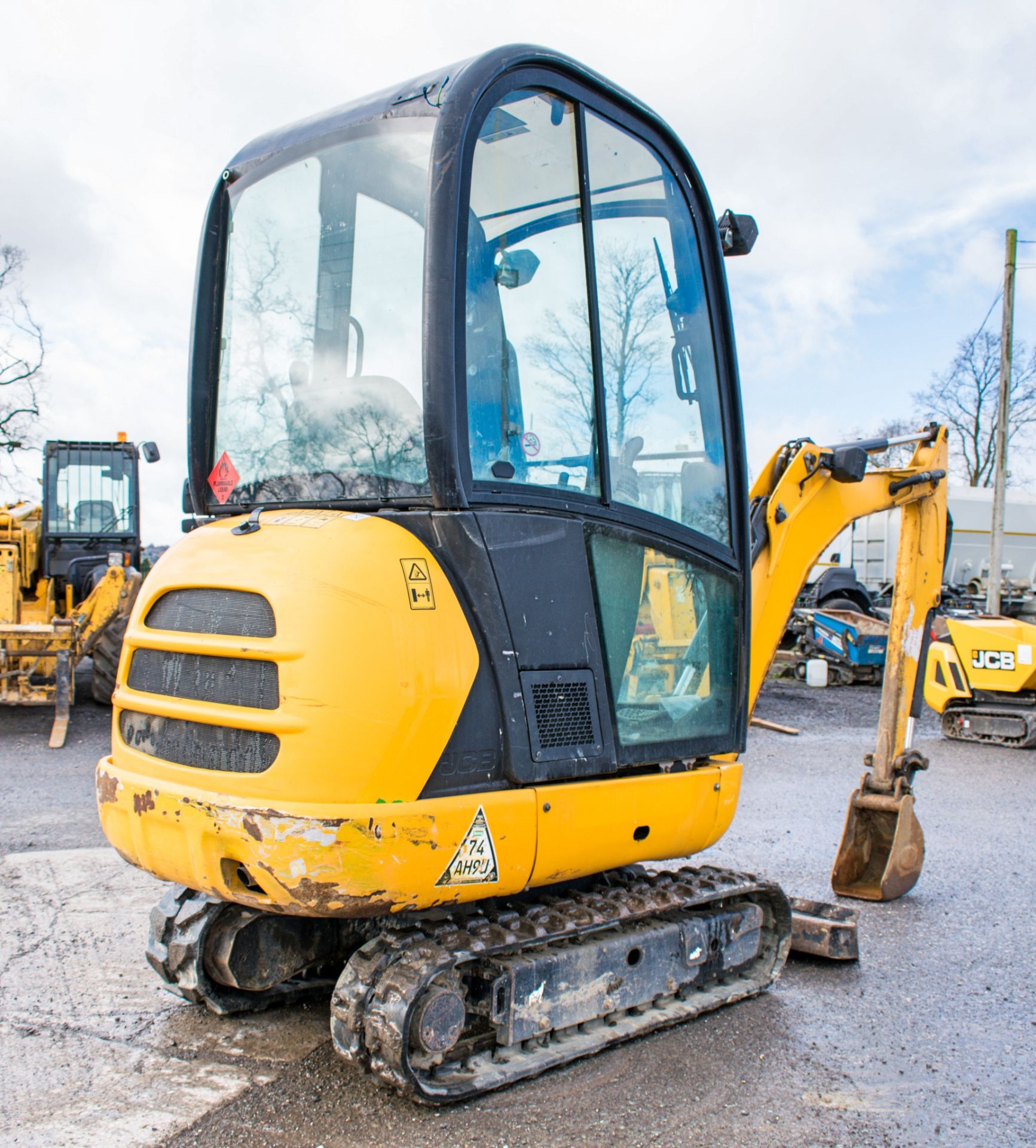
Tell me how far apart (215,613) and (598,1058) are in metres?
1.83

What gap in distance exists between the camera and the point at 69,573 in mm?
11789

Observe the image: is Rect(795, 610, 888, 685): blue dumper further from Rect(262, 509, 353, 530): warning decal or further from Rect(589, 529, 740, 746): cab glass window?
Rect(262, 509, 353, 530): warning decal

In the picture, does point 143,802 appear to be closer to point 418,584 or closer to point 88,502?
point 418,584

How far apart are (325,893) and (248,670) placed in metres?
0.62

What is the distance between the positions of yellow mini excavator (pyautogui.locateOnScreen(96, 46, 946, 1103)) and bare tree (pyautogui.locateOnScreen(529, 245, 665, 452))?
13mm

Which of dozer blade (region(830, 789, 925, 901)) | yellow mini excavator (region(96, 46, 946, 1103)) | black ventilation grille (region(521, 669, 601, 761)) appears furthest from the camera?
dozer blade (region(830, 789, 925, 901))

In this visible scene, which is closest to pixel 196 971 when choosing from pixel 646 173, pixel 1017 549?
pixel 646 173

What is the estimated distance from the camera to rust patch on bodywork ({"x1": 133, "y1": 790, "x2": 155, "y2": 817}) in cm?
304

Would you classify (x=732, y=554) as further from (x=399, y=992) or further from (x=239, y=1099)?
(x=239, y=1099)

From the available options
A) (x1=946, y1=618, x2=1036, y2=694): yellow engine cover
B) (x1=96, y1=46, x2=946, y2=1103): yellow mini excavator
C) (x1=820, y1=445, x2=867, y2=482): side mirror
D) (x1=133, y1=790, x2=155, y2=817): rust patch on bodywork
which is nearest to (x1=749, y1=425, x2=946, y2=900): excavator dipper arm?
(x1=820, y1=445, x2=867, y2=482): side mirror

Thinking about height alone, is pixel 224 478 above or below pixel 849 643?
above

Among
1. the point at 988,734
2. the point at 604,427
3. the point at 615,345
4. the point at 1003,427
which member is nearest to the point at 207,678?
the point at 604,427

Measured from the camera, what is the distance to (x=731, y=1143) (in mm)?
2898

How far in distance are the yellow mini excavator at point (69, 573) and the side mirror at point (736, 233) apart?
7843mm
